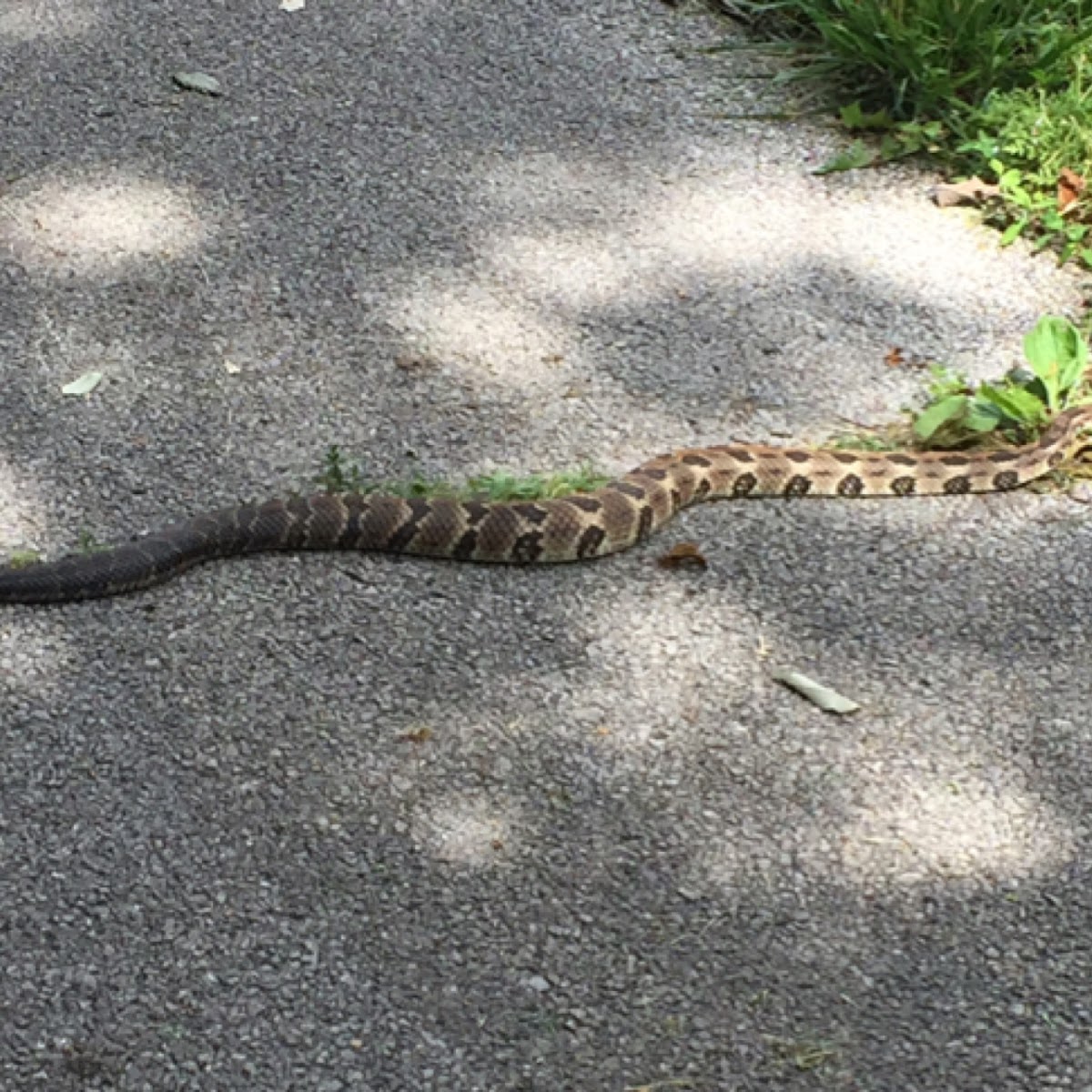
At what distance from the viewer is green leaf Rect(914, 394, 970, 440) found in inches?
253

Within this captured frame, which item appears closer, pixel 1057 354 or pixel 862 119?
pixel 1057 354

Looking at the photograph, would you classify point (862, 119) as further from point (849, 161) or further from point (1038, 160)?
point (1038, 160)

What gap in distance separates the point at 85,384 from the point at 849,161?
316 centimetres

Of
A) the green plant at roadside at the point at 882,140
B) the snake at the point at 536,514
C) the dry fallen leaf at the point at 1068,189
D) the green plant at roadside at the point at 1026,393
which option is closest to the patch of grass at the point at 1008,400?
the green plant at roadside at the point at 1026,393

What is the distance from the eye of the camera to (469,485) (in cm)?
606

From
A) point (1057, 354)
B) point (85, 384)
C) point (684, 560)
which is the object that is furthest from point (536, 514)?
point (1057, 354)

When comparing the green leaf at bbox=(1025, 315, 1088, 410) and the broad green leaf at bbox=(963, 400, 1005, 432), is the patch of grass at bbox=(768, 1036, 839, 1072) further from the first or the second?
A: the green leaf at bbox=(1025, 315, 1088, 410)

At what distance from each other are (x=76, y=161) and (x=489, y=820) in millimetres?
3782

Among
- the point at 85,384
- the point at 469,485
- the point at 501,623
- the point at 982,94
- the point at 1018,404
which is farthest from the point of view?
the point at 982,94

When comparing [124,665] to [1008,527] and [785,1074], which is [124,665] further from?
[1008,527]

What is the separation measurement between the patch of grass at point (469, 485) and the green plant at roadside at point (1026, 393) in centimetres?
123

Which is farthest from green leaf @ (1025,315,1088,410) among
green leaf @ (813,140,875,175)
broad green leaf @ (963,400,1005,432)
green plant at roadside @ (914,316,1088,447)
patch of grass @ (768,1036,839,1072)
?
patch of grass @ (768,1036,839,1072)

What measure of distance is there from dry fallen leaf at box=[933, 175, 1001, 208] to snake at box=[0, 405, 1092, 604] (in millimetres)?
1492

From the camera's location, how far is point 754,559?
19.6 ft
